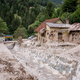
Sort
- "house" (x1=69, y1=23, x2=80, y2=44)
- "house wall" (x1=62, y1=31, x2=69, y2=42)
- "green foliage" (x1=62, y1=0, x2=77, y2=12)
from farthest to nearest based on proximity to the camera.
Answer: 1. "green foliage" (x1=62, y1=0, x2=77, y2=12)
2. "house wall" (x1=62, y1=31, x2=69, y2=42)
3. "house" (x1=69, y1=23, x2=80, y2=44)

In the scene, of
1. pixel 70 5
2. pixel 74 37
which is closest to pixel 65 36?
pixel 74 37

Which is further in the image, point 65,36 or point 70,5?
point 70,5

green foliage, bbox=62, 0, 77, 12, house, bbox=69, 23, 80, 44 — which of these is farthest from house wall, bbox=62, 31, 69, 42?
green foliage, bbox=62, 0, 77, 12

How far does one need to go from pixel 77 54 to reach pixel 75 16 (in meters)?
16.2

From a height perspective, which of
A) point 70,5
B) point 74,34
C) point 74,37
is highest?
point 70,5

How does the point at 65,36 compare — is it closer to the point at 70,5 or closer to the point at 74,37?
the point at 74,37

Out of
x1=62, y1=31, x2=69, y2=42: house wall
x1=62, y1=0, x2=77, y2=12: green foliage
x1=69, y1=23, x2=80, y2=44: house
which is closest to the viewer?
x1=69, y1=23, x2=80, y2=44: house

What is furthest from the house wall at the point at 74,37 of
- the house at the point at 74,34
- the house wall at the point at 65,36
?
the house wall at the point at 65,36

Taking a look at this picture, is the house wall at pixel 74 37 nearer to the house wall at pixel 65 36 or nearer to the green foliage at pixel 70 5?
the house wall at pixel 65 36

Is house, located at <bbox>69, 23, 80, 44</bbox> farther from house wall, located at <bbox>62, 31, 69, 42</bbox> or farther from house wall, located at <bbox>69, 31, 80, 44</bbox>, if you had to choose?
house wall, located at <bbox>62, 31, 69, 42</bbox>

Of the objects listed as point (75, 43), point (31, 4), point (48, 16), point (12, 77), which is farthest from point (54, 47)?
point (31, 4)

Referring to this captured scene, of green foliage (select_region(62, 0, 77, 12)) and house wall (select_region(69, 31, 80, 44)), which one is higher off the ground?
green foliage (select_region(62, 0, 77, 12))

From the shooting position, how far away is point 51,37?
19641mm

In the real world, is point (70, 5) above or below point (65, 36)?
above
